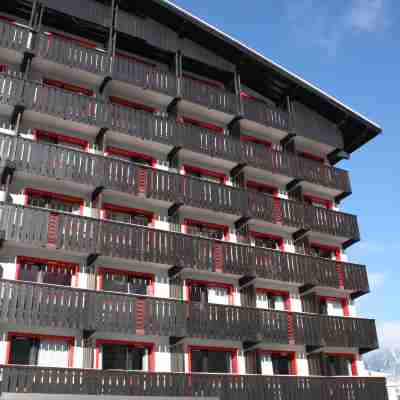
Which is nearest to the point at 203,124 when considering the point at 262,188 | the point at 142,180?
the point at 262,188

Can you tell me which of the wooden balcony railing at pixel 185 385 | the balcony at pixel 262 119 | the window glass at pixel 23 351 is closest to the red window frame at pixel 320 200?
the balcony at pixel 262 119

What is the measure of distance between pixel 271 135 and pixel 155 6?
29.0ft

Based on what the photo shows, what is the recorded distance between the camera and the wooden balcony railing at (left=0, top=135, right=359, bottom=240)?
2181 cm

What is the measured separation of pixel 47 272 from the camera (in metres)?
21.1

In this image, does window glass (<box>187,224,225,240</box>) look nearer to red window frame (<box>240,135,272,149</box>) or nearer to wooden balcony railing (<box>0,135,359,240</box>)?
wooden balcony railing (<box>0,135,359,240</box>)

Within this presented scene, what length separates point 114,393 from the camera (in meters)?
19.4

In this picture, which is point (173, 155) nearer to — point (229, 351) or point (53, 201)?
point (53, 201)

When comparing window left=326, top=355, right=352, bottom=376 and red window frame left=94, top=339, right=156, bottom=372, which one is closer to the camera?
red window frame left=94, top=339, right=156, bottom=372

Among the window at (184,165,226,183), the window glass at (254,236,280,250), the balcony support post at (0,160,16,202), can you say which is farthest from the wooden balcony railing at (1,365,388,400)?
the window at (184,165,226,183)

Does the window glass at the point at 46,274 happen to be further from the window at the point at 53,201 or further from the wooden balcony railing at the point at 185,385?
the wooden balcony railing at the point at 185,385

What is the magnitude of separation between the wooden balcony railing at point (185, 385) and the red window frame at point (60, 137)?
9786 mm

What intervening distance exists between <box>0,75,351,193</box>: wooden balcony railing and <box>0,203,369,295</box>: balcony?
4.70 metres

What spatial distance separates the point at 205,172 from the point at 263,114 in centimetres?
485

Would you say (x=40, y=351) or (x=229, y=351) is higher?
(x=229, y=351)
